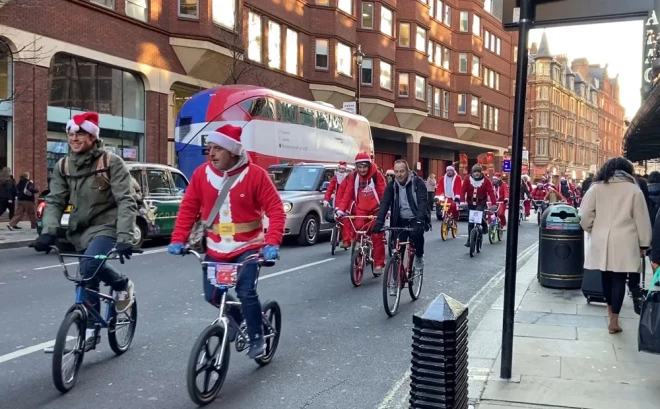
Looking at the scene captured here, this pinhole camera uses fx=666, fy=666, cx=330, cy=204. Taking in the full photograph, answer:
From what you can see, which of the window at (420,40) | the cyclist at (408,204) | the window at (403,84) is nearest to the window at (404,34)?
the window at (420,40)

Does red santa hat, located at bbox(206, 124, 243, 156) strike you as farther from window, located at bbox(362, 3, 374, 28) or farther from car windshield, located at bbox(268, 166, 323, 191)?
window, located at bbox(362, 3, 374, 28)

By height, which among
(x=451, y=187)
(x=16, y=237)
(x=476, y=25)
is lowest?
(x=16, y=237)

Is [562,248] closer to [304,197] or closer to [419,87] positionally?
[304,197]

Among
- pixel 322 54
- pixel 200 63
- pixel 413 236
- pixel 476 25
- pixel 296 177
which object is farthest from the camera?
pixel 476 25

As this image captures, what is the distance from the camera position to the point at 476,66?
48844mm

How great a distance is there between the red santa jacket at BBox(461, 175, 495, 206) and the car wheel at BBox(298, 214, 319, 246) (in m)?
3.33

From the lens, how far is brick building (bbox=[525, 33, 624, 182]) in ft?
258

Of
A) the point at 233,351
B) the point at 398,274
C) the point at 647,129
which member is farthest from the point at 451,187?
the point at 233,351

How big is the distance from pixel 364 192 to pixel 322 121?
1256 cm

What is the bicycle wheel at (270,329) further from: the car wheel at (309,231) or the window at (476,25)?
the window at (476,25)

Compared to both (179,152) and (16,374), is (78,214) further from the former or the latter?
(179,152)

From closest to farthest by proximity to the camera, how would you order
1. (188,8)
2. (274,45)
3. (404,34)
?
(188,8)
(274,45)
(404,34)

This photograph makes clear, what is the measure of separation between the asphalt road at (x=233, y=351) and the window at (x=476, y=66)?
39.3 m

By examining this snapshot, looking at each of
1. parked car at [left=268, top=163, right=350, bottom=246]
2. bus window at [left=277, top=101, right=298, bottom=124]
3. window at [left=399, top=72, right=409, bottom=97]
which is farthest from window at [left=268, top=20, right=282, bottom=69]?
parked car at [left=268, top=163, right=350, bottom=246]
